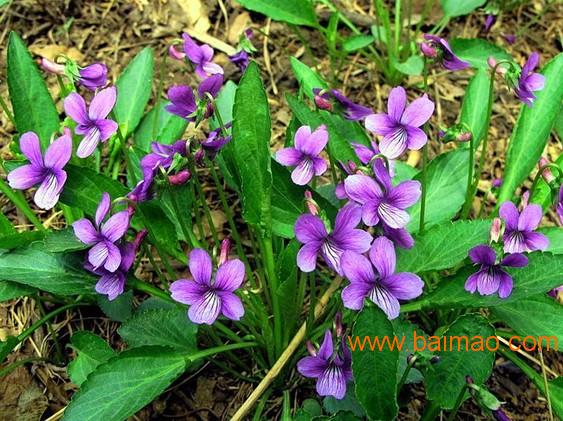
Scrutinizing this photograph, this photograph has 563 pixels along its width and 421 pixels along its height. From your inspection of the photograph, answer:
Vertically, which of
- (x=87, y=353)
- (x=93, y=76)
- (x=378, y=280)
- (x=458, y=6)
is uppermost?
(x=93, y=76)

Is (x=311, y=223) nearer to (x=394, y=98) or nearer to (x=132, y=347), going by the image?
(x=394, y=98)

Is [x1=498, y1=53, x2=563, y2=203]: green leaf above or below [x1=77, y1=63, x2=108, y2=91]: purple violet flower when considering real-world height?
below

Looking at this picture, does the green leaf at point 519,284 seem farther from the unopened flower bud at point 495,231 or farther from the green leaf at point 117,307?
the green leaf at point 117,307

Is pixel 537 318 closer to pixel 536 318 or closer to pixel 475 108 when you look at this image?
pixel 536 318

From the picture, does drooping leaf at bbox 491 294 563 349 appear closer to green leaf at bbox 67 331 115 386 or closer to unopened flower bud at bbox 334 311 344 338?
unopened flower bud at bbox 334 311 344 338

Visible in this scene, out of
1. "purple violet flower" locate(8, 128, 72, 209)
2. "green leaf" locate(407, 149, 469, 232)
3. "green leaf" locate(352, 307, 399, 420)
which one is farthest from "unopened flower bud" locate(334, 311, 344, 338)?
"purple violet flower" locate(8, 128, 72, 209)

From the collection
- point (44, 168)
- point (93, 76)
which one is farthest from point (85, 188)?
point (93, 76)

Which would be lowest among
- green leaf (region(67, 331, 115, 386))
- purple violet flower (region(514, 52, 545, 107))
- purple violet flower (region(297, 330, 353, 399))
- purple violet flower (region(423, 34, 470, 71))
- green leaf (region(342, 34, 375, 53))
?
green leaf (region(67, 331, 115, 386))
